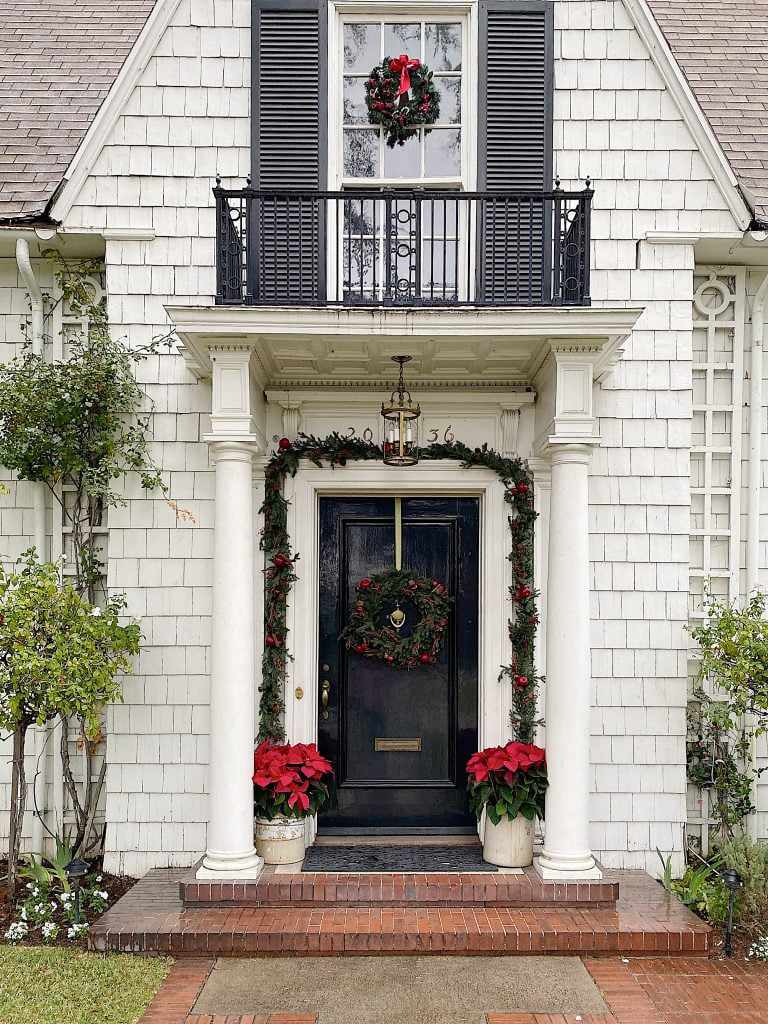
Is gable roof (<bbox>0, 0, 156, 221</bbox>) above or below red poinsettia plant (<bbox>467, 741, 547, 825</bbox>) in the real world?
above

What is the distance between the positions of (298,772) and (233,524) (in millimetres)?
1657

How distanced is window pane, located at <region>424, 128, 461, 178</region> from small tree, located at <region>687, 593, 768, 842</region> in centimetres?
359

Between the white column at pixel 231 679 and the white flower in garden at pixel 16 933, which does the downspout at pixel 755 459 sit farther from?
the white flower in garden at pixel 16 933

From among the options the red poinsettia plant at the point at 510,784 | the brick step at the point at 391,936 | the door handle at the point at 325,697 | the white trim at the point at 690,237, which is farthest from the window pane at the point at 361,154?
the brick step at the point at 391,936

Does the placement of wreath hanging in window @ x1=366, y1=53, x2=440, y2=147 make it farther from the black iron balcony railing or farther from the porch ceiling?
the porch ceiling

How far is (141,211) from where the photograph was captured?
5836mm

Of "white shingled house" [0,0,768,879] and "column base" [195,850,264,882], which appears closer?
"column base" [195,850,264,882]

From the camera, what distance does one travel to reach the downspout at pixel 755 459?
6.06m

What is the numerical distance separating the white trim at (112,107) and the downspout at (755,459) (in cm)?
462

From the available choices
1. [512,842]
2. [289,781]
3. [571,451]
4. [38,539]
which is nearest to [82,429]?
[38,539]

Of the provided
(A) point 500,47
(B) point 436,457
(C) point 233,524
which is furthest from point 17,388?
(A) point 500,47

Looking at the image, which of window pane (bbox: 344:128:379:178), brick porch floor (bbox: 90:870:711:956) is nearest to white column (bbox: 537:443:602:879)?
brick porch floor (bbox: 90:870:711:956)

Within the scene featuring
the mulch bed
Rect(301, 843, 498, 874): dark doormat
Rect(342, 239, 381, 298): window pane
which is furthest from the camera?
Rect(342, 239, 381, 298): window pane

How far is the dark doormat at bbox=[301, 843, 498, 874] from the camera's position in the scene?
539cm
